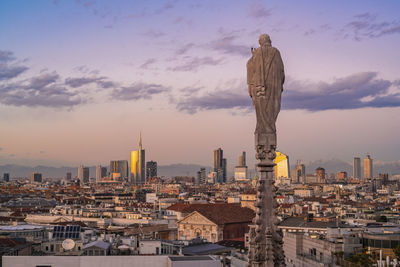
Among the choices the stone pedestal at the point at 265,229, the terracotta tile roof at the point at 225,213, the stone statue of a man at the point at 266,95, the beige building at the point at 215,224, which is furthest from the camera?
the terracotta tile roof at the point at 225,213

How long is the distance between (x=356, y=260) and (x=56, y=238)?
39.6 meters

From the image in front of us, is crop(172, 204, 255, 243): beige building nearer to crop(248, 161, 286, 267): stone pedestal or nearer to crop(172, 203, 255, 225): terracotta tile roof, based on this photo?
crop(172, 203, 255, 225): terracotta tile roof

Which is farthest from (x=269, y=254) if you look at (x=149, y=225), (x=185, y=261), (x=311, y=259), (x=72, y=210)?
(x=72, y=210)

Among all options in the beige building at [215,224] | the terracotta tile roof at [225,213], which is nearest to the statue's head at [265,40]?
the beige building at [215,224]

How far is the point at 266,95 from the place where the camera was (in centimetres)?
881

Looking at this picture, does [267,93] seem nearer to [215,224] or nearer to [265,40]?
[265,40]

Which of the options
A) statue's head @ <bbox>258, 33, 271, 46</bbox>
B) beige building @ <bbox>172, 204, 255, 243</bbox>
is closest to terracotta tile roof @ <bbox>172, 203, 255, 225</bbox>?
beige building @ <bbox>172, 204, 255, 243</bbox>

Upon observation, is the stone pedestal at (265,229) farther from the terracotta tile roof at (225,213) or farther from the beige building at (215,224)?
the terracotta tile roof at (225,213)

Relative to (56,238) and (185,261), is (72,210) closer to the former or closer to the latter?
(56,238)

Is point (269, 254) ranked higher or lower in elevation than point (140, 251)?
higher

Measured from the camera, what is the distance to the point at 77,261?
3550 centimetres

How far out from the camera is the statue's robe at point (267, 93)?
346 inches

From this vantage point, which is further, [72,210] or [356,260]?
[72,210]

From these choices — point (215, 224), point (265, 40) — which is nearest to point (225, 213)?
point (215, 224)
